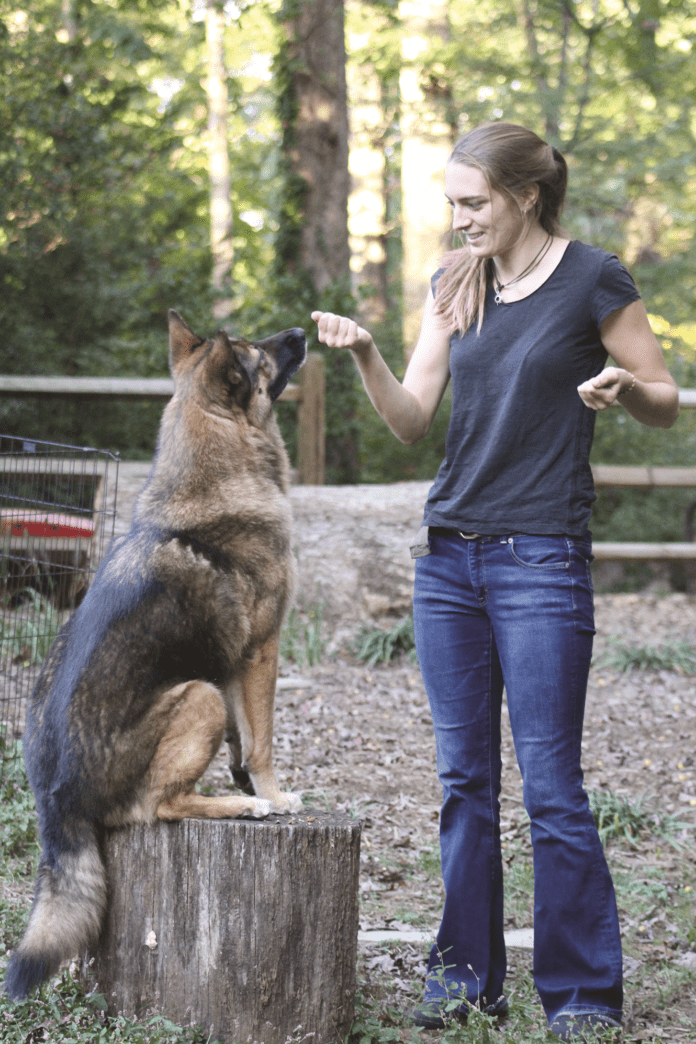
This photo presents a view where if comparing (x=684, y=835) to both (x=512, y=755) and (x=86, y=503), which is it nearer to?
(x=512, y=755)

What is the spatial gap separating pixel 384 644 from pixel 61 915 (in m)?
4.26

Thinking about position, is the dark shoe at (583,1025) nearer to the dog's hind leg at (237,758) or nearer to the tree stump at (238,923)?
the tree stump at (238,923)

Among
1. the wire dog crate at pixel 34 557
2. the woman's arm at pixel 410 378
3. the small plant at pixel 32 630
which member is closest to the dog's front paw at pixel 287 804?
the woman's arm at pixel 410 378

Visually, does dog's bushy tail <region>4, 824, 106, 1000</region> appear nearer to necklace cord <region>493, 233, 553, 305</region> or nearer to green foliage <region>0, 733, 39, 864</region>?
green foliage <region>0, 733, 39, 864</region>

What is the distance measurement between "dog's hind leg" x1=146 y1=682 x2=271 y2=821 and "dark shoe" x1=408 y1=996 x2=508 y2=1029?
90 cm

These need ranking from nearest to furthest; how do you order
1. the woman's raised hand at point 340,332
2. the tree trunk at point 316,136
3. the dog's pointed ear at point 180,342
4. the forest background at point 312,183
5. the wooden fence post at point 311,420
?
the woman's raised hand at point 340,332 → the dog's pointed ear at point 180,342 → the wooden fence post at point 311,420 → the forest background at point 312,183 → the tree trunk at point 316,136

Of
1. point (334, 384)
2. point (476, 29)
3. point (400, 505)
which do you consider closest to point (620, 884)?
point (400, 505)

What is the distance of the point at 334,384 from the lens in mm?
9328

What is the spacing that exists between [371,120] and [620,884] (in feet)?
46.7

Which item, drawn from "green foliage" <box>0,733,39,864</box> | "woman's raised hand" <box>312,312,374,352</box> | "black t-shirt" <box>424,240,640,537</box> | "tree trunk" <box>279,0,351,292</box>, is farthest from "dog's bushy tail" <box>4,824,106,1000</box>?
"tree trunk" <box>279,0,351,292</box>

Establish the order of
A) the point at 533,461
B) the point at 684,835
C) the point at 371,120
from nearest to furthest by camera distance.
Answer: the point at 533,461
the point at 684,835
the point at 371,120

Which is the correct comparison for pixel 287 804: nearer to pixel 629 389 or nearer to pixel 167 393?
pixel 629 389

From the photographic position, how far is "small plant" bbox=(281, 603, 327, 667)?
650 cm

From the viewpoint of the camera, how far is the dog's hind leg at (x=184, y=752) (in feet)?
8.50
